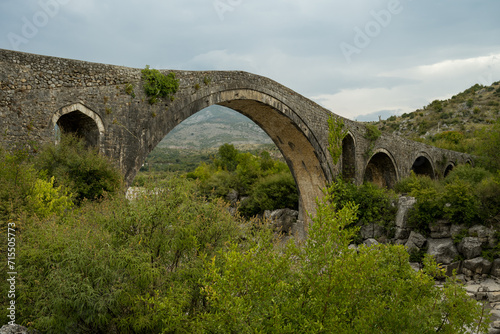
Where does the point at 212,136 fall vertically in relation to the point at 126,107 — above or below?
above

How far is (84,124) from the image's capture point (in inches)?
366

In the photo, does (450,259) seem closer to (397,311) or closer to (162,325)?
(397,311)

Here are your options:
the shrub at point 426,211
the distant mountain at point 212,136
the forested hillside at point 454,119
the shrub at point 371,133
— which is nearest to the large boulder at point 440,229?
the shrub at point 426,211

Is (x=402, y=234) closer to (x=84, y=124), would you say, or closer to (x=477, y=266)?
(x=477, y=266)

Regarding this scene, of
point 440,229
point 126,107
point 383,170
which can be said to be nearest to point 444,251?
point 440,229

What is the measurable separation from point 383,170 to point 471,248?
1125 centimetres

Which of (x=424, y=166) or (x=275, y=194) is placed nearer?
(x=275, y=194)

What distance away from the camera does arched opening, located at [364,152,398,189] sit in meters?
23.9

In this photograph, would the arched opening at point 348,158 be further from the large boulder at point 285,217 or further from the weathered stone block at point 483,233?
the weathered stone block at point 483,233

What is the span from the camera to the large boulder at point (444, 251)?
14.1m

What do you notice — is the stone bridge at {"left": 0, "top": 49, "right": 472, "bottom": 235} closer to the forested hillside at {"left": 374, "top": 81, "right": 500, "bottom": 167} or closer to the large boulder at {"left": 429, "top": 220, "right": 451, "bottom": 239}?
the large boulder at {"left": 429, "top": 220, "right": 451, "bottom": 239}

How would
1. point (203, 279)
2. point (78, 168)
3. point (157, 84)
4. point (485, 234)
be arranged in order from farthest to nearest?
point (485, 234) < point (157, 84) < point (78, 168) < point (203, 279)

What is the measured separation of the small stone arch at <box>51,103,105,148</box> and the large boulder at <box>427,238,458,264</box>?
42.1 ft

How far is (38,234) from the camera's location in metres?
5.00
